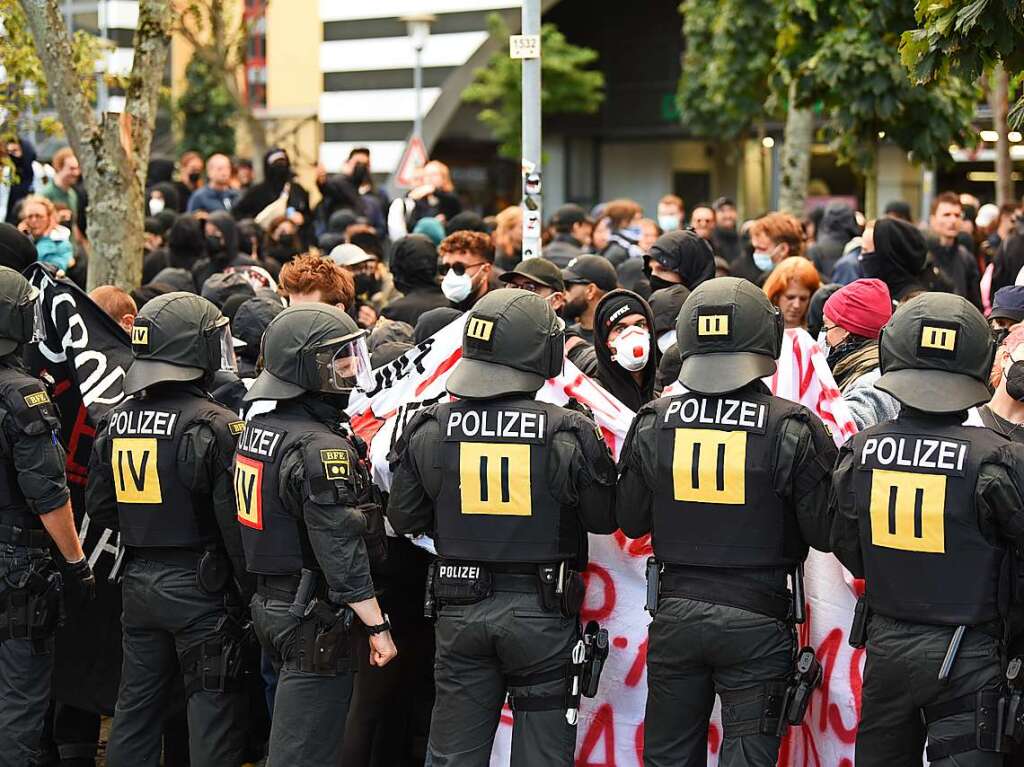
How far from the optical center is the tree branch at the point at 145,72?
8516 mm

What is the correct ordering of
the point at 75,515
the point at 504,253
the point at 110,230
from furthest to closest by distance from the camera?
the point at 504,253, the point at 110,230, the point at 75,515

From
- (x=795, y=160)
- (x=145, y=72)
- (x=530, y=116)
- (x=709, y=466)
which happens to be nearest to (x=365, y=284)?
(x=530, y=116)

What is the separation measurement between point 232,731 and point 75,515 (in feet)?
Result: 4.66

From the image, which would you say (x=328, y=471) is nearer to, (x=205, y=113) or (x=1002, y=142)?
(x=1002, y=142)

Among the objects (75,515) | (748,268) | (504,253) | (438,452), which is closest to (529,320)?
Result: (438,452)

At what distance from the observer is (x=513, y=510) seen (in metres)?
4.82

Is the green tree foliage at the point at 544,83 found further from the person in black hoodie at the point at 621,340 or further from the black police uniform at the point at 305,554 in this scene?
the black police uniform at the point at 305,554

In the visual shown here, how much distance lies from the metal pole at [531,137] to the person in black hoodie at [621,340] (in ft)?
6.89

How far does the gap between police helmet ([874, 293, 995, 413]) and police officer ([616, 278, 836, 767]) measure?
36 cm

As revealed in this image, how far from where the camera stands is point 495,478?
4.82m

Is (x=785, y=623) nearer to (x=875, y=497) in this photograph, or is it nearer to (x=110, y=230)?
(x=875, y=497)

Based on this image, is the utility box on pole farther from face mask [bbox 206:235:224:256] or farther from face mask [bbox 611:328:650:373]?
face mask [bbox 206:235:224:256]

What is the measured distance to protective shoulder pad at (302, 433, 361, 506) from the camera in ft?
15.9

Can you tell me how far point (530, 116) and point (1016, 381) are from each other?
3880 mm
